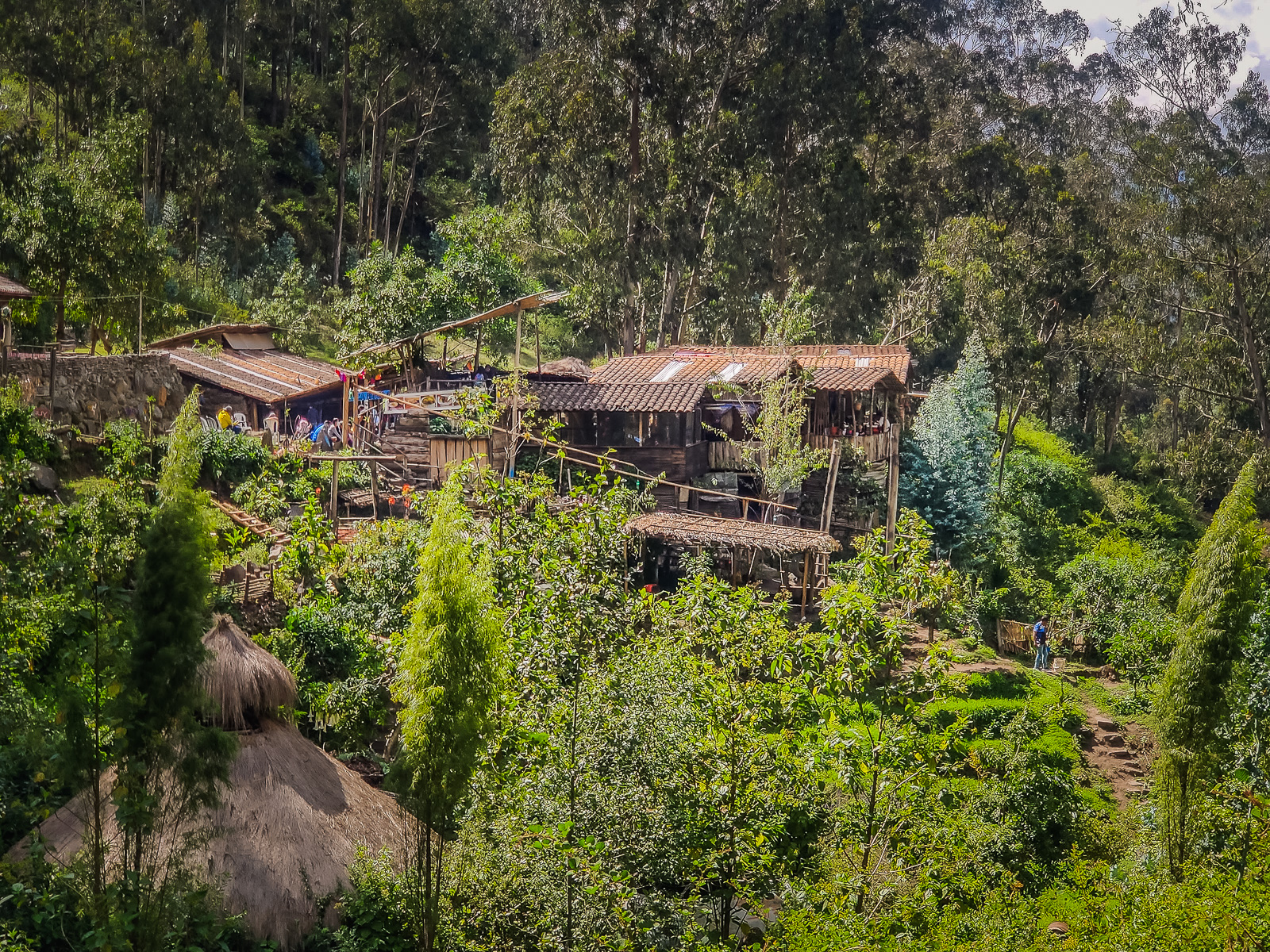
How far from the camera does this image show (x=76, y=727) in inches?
340

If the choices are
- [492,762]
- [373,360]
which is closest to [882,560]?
[492,762]

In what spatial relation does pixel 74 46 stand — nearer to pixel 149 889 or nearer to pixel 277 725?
pixel 277 725

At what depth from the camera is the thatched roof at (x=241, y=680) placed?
482 inches

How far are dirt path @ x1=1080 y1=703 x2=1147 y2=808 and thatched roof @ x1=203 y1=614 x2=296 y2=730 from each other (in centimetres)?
1620

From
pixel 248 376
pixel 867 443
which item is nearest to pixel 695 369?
pixel 867 443

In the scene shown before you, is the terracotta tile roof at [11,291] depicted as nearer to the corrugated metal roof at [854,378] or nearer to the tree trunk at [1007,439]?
the corrugated metal roof at [854,378]

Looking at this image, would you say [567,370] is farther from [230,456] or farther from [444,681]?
[444,681]

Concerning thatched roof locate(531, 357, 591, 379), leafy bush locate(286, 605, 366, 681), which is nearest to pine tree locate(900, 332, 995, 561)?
thatched roof locate(531, 357, 591, 379)

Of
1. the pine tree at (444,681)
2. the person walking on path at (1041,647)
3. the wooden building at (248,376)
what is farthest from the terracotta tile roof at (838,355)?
the pine tree at (444,681)

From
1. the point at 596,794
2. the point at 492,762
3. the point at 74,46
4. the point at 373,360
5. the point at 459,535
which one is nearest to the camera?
the point at 459,535

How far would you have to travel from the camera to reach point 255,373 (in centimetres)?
2781

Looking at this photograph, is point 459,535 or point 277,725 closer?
point 459,535

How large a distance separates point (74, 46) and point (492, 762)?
30925 mm

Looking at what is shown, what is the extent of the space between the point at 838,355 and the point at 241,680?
22361 mm
